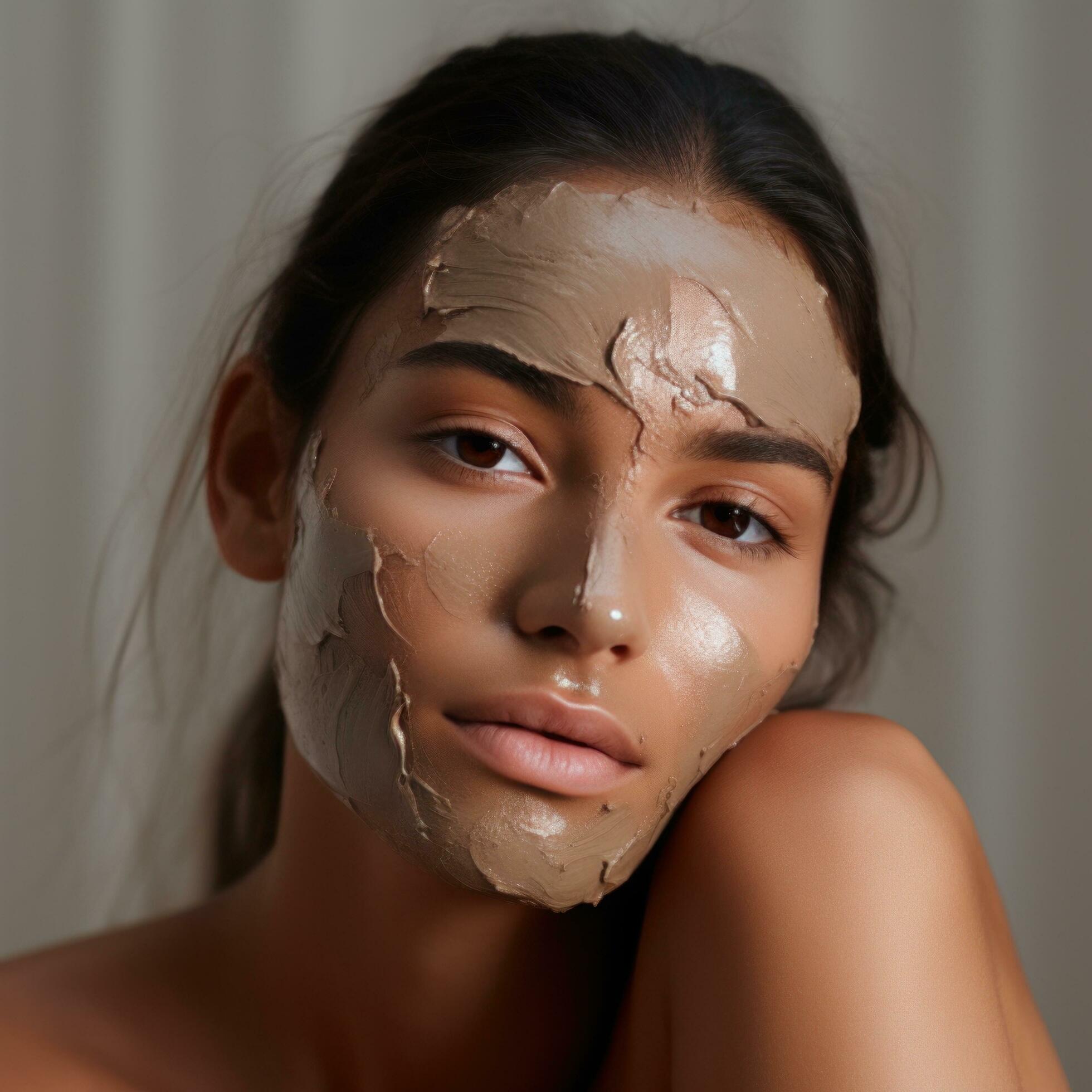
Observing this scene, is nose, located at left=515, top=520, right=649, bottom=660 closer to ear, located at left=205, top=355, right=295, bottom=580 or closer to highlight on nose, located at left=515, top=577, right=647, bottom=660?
highlight on nose, located at left=515, top=577, right=647, bottom=660

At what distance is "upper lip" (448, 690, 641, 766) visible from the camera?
677 mm

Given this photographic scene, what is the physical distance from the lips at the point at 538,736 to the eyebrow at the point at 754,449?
169mm

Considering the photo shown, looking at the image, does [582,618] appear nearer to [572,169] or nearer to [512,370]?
[512,370]

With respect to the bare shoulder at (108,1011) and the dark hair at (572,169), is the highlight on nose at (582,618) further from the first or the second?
the bare shoulder at (108,1011)

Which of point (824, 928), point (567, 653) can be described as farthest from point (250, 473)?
point (824, 928)

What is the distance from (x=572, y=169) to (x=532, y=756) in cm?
37

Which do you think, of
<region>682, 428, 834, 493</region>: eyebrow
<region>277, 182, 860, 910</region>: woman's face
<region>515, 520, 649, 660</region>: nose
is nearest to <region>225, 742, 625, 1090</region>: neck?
<region>277, 182, 860, 910</region>: woman's face

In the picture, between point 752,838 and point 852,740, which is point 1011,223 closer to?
point 852,740

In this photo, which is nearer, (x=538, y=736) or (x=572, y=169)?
(x=538, y=736)

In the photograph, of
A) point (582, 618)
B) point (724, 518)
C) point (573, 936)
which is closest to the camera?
point (582, 618)

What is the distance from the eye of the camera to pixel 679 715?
729 mm

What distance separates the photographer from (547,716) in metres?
0.68

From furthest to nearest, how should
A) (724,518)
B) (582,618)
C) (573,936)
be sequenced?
(573,936), (724,518), (582,618)

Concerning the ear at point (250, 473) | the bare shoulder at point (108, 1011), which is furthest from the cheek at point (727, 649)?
the bare shoulder at point (108, 1011)
